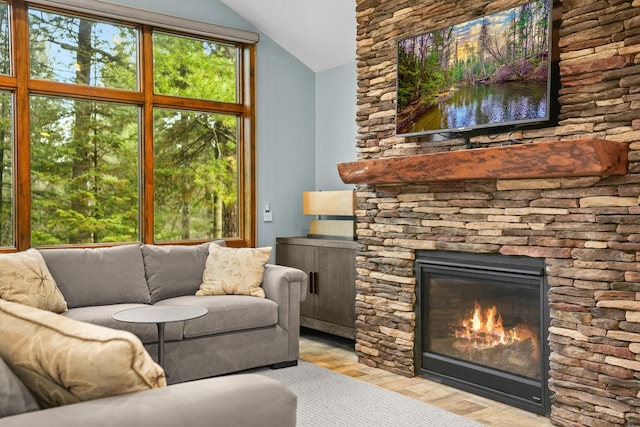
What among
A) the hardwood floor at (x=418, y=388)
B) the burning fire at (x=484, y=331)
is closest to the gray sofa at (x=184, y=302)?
the hardwood floor at (x=418, y=388)

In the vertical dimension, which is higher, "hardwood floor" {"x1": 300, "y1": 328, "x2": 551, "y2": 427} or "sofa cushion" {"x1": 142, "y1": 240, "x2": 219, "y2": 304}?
"sofa cushion" {"x1": 142, "y1": 240, "x2": 219, "y2": 304}

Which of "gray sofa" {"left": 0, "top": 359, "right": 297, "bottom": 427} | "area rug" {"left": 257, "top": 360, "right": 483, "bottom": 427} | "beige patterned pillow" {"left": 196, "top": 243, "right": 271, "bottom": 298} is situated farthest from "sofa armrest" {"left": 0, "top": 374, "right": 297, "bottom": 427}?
"beige patterned pillow" {"left": 196, "top": 243, "right": 271, "bottom": 298}

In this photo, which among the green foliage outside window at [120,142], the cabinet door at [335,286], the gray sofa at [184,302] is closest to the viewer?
the gray sofa at [184,302]

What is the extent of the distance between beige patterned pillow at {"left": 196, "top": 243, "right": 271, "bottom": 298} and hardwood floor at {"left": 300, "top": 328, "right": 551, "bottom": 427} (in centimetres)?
72

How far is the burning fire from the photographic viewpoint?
3.54 meters

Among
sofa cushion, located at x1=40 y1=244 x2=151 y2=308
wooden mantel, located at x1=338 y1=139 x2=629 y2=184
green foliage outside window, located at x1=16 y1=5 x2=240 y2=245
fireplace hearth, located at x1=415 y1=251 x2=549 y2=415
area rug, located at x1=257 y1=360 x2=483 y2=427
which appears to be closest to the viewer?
wooden mantel, located at x1=338 y1=139 x2=629 y2=184

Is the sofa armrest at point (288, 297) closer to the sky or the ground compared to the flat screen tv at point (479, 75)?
closer to the ground

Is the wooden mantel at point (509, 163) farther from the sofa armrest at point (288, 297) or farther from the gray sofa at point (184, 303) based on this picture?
the gray sofa at point (184, 303)

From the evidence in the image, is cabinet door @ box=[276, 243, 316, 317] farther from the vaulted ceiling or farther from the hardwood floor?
the vaulted ceiling

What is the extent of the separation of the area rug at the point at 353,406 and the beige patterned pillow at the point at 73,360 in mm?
1952

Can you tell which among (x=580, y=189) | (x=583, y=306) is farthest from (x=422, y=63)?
(x=583, y=306)

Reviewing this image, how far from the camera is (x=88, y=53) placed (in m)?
4.80

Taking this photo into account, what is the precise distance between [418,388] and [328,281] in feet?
4.53

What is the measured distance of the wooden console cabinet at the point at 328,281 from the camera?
4.74 meters
